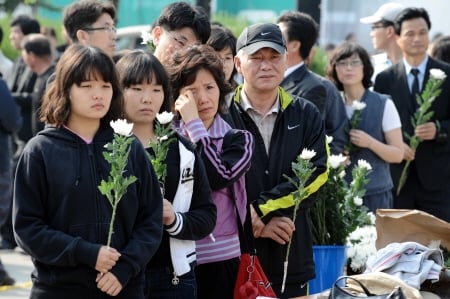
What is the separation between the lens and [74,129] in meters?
5.01

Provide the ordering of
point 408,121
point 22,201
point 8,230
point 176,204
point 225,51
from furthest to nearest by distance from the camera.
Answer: point 8,230, point 408,121, point 225,51, point 176,204, point 22,201

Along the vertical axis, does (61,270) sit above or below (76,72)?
A: below

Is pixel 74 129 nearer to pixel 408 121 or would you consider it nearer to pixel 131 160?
pixel 131 160

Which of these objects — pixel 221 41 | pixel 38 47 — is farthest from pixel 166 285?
pixel 38 47

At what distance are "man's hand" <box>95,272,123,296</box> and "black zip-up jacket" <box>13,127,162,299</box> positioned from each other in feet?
0.07

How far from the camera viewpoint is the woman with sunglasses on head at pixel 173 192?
17.5ft

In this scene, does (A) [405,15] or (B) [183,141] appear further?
(A) [405,15]

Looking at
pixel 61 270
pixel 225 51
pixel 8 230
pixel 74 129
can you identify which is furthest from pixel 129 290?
pixel 8 230

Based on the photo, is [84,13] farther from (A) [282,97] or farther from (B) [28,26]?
(B) [28,26]

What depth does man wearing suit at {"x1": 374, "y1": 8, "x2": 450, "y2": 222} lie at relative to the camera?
31.1 ft

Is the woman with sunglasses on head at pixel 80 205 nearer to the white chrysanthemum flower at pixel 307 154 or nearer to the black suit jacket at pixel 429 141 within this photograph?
the white chrysanthemum flower at pixel 307 154

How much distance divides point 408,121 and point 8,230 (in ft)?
14.8

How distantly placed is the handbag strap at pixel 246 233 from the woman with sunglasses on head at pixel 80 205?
0.84 metres

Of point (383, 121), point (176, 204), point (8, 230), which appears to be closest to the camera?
point (176, 204)
